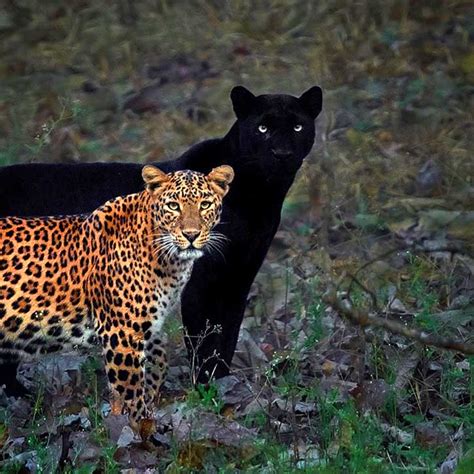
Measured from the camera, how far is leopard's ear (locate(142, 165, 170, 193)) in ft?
23.2

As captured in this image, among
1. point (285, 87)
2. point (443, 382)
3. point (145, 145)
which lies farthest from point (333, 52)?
point (443, 382)

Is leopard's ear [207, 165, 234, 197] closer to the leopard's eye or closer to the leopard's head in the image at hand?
the leopard's head

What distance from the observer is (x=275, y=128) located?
27.9 ft

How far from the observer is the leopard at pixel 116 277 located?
7.07 m

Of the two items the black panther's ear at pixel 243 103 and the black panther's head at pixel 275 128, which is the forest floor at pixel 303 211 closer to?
the black panther's head at pixel 275 128

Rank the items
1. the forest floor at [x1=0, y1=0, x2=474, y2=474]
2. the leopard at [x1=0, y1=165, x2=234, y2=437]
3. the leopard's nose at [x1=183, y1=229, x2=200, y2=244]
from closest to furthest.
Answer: the forest floor at [x1=0, y1=0, x2=474, y2=474] → the leopard's nose at [x1=183, y1=229, x2=200, y2=244] → the leopard at [x1=0, y1=165, x2=234, y2=437]

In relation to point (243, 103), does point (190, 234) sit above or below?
above

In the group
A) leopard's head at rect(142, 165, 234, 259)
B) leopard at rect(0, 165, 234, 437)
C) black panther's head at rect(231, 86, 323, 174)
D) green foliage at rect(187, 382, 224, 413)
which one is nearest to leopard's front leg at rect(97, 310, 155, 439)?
leopard at rect(0, 165, 234, 437)

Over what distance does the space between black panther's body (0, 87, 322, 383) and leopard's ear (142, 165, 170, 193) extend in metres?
1.35

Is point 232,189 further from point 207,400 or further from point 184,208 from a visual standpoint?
point 207,400

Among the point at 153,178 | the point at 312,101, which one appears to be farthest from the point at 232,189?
the point at 153,178

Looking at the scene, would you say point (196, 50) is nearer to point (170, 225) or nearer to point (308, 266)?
point (308, 266)

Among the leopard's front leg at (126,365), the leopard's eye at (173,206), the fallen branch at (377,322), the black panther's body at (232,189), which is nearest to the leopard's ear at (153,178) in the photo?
the leopard's eye at (173,206)

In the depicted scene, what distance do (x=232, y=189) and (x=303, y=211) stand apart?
3271mm
